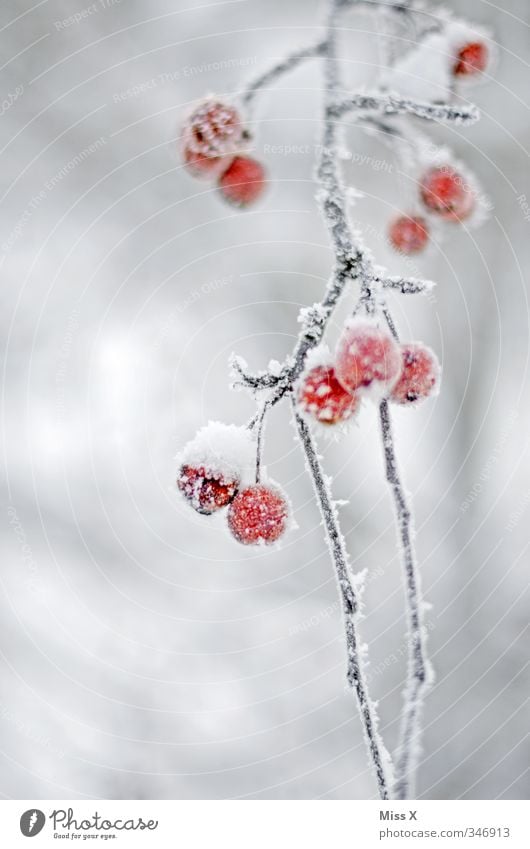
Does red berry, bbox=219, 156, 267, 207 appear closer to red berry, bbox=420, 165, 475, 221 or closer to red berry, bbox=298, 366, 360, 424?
red berry, bbox=420, 165, 475, 221

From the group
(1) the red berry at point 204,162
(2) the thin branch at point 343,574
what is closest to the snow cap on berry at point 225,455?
(2) the thin branch at point 343,574

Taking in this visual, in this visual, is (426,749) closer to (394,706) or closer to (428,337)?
(394,706)

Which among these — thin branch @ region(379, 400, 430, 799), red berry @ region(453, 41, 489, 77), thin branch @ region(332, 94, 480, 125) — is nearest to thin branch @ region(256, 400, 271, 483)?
thin branch @ region(379, 400, 430, 799)

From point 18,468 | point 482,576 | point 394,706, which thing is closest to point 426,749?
point 394,706

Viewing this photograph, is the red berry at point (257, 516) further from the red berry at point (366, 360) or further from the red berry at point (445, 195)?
the red berry at point (445, 195)
